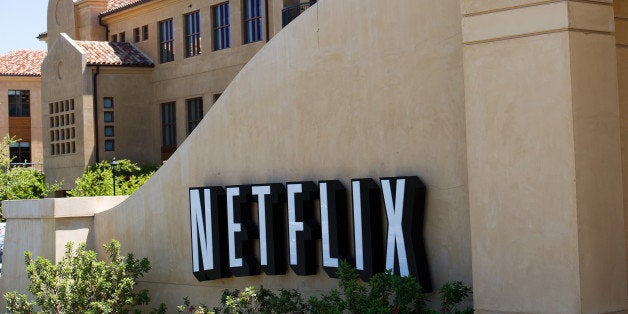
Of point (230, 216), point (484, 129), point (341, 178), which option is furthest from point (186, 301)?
point (484, 129)

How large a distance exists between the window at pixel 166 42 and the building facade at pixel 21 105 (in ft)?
83.9

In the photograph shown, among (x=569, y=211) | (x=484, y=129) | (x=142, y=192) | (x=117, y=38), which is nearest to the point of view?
(x=569, y=211)

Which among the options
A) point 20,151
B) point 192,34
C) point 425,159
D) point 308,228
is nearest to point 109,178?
point 192,34

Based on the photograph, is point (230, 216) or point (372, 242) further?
point (230, 216)

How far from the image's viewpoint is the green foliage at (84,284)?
45.8 feet

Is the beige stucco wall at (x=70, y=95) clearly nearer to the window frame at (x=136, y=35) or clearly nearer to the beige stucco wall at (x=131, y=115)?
the beige stucco wall at (x=131, y=115)

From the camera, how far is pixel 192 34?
38.3 metres

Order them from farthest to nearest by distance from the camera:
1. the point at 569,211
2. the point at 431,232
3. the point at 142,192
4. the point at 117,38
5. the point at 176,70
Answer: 1. the point at 117,38
2. the point at 176,70
3. the point at 142,192
4. the point at 431,232
5. the point at 569,211

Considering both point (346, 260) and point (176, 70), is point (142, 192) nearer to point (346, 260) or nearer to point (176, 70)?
point (346, 260)

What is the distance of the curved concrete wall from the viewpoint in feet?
33.8

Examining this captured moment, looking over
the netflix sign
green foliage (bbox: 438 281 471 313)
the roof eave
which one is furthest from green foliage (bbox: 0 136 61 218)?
green foliage (bbox: 438 281 471 313)

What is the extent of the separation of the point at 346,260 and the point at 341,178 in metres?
0.98

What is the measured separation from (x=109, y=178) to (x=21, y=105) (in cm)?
2960

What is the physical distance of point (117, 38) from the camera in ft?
142
